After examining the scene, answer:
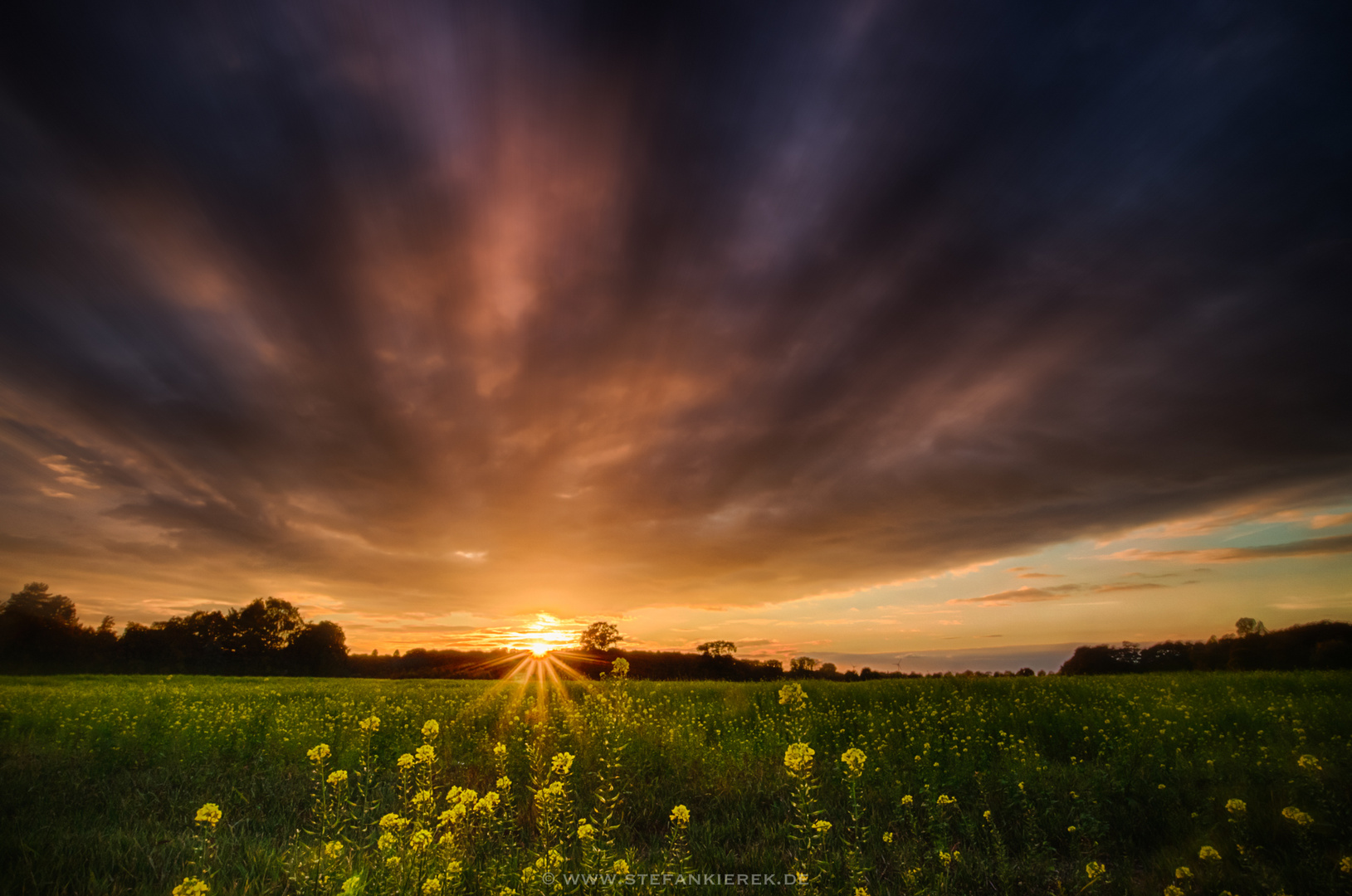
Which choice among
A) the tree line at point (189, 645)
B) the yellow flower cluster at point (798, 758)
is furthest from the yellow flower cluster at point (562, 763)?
the tree line at point (189, 645)

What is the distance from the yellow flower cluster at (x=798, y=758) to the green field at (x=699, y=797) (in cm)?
8

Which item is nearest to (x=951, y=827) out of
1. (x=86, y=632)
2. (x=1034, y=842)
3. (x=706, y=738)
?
(x=1034, y=842)

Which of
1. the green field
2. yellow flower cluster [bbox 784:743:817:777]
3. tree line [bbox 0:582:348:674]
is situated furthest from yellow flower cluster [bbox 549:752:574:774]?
tree line [bbox 0:582:348:674]

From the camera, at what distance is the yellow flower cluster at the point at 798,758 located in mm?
3608

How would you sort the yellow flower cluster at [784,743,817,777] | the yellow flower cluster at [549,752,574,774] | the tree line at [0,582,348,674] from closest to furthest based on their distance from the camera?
the yellow flower cluster at [784,743,817,777]
the yellow flower cluster at [549,752,574,774]
the tree line at [0,582,348,674]

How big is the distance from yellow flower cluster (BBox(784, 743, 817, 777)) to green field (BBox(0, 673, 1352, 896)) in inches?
3.1

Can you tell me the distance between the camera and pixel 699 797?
625 cm

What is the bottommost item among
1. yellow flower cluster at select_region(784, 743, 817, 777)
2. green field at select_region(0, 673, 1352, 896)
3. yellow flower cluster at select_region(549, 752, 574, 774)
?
green field at select_region(0, 673, 1352, 896)

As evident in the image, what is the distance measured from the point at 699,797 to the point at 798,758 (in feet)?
10.7

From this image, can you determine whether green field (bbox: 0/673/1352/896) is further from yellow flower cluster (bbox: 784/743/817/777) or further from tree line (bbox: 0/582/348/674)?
tree line (bbox: 0/582/348/674)

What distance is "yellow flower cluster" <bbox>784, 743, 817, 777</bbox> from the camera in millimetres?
3608

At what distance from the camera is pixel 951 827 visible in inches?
221

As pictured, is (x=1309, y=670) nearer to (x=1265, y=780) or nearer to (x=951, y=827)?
(x=1265, y=780)

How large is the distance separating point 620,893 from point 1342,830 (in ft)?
19.1
